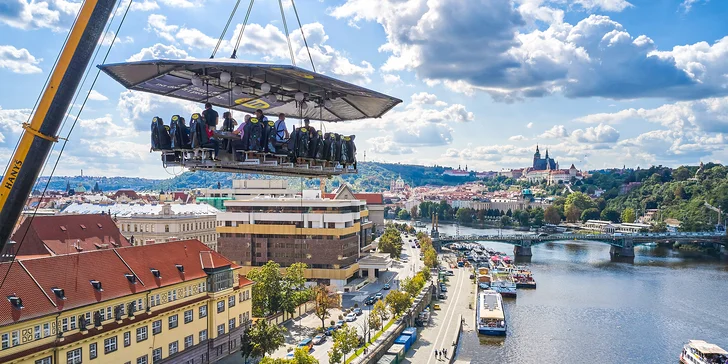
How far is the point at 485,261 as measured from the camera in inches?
2354

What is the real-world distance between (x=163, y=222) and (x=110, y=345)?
26.2 meters

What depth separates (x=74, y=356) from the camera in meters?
15.0

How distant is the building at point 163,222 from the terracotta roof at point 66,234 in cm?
946

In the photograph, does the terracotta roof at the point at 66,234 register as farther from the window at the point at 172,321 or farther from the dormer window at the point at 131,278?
the window at the point at 172,321

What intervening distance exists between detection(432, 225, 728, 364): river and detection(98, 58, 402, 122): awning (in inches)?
829

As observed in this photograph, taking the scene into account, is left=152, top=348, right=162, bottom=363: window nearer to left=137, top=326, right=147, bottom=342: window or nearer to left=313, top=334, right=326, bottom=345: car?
left=137, top=326, right=147, bottom=342: window

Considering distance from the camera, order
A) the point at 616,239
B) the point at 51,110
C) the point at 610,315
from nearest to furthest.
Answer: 1. the point at 51,110
2. the point at 610,315
3. the point at 616,239

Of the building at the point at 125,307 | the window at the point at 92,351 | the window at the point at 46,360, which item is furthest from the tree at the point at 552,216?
the window at the point at 46,360

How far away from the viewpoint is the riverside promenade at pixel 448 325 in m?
25.6

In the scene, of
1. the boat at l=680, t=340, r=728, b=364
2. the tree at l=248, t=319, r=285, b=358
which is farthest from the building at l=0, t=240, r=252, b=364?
the boat at l=680, t=340, r=728, b=364

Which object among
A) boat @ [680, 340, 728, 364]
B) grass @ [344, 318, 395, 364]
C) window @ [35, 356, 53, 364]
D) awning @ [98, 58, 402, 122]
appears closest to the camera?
awning @ [98, 58, 402, 122]

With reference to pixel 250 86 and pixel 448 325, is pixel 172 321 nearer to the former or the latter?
pixel 250 86

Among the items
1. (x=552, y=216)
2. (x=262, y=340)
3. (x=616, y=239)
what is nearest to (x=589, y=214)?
(x=552, y=216)

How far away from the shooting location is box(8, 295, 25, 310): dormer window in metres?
13.9
